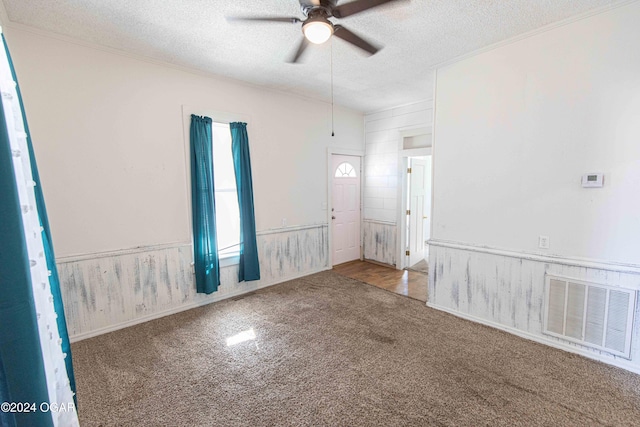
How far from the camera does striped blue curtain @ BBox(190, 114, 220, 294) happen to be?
356 centimetres

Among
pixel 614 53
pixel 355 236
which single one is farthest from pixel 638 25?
pixel 355 236

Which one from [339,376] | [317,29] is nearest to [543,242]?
[339,376]

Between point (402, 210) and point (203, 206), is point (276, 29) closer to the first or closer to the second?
point (203, 206)

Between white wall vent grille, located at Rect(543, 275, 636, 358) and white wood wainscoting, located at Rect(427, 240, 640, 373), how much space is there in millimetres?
46

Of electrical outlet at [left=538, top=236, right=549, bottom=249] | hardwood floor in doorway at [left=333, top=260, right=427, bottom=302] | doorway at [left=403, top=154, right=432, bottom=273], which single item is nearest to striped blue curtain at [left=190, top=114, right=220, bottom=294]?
hardwood floor in doorway at [left=333, top=260, right=427, bottom=302]

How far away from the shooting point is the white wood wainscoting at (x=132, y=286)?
2.94 meters

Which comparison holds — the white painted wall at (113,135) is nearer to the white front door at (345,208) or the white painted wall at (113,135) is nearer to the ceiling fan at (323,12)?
the white front door at (345,208)

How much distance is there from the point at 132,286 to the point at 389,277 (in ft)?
12.0

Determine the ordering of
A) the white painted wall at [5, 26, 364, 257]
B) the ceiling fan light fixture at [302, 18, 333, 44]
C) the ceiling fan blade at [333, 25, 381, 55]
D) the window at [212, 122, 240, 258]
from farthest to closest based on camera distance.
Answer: the window at [212, 122, 240, 258] < the white painted wall at [5, 26, 364, 257] < the ceiling fan blade at [333, 25, 381, 55] < the ceiling fan light fixture at [302, 18, 333, 44]

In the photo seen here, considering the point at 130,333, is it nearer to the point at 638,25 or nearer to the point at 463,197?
the point at 463,197

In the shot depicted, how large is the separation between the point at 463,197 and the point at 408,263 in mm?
2378

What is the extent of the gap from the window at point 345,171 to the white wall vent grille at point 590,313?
3.51 metres

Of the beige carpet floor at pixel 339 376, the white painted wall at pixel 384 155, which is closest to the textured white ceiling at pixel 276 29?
the white painted wall at pixel 384 155

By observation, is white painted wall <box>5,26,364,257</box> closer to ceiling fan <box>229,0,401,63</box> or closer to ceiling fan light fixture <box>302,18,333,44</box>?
ceiling fan <box>229,0,401,63</box>
